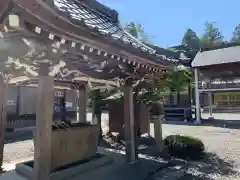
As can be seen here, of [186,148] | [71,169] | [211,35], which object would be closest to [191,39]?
[211,35]

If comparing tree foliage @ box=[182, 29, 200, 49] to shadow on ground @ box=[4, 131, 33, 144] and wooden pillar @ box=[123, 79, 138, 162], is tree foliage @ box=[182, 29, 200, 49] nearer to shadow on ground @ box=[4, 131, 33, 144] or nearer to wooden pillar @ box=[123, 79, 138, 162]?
shadow on ground @ box=[4, 131, 33, 144]

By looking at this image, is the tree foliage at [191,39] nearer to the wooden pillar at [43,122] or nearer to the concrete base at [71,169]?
the concrete base at [71,169]

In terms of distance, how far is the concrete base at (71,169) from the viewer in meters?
4.85

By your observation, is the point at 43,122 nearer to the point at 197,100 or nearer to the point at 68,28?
the point at 68,28

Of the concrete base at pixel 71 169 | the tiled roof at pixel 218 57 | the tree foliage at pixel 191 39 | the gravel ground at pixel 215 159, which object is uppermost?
the tree foliage at pixel 191 39

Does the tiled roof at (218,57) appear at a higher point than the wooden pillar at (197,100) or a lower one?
higher

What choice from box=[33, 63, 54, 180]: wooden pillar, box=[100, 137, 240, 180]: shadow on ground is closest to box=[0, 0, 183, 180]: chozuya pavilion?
box=[33, 63, 54, 180]: wooden pillar

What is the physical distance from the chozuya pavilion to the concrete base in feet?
0.82

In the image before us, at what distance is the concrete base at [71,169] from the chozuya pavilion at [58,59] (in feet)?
0.82

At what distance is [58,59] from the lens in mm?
3662

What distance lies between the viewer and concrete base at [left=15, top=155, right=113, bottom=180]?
485 centimetres

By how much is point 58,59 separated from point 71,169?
9.12ft

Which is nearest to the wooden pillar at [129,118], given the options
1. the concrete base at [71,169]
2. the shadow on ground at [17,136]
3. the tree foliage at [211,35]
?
the concrete base at [71,169]

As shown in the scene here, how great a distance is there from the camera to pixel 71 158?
5.46 m
